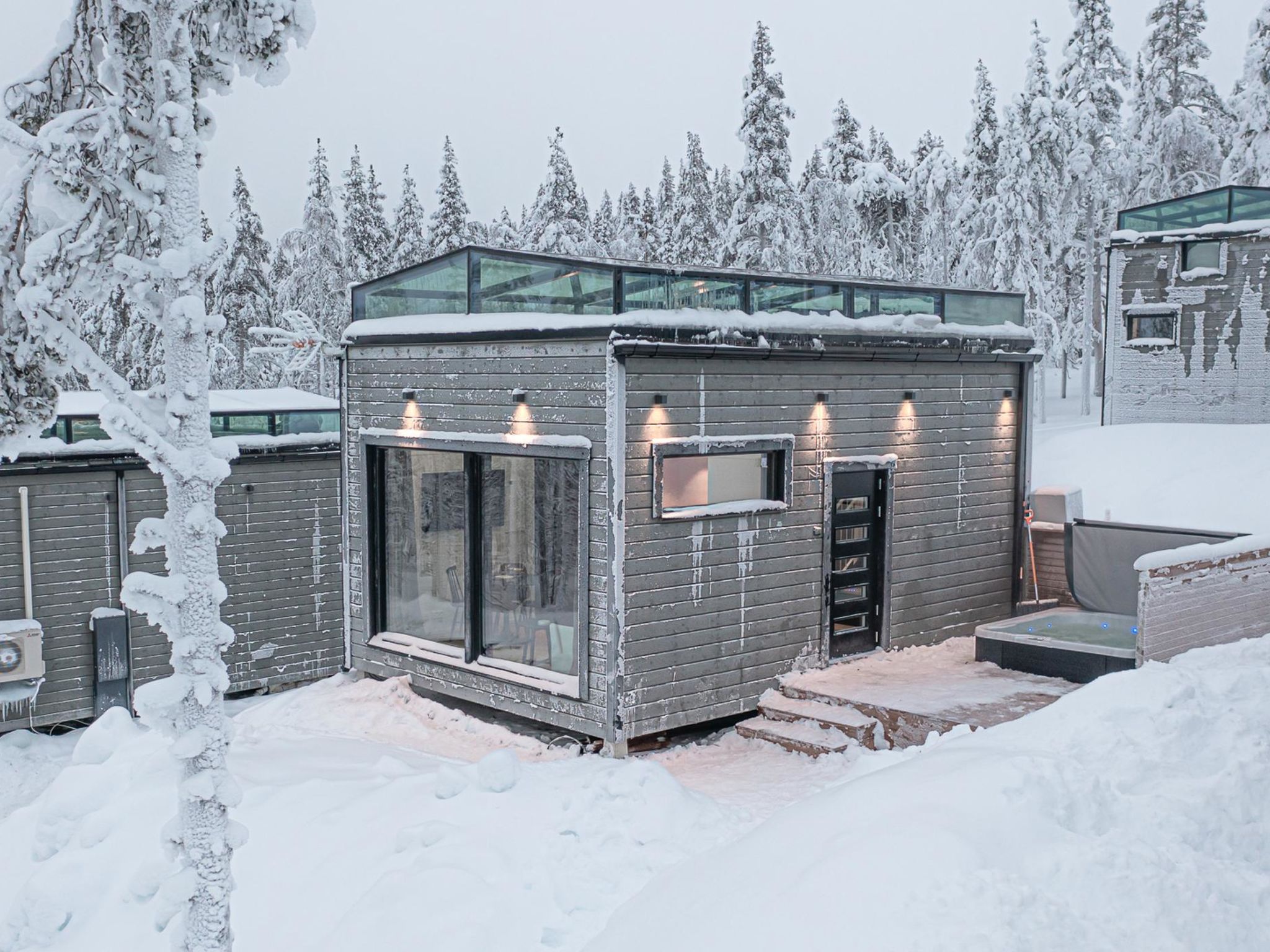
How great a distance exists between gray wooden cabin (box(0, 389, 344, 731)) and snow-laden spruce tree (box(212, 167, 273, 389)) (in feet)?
84.4

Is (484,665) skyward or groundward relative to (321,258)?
groundward

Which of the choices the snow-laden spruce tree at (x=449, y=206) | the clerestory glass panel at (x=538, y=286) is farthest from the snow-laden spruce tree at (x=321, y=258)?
the clerestory glass panel at (x=538, y=286)

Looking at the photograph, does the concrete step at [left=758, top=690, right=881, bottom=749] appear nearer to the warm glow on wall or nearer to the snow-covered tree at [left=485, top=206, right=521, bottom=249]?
the warm glow on wall

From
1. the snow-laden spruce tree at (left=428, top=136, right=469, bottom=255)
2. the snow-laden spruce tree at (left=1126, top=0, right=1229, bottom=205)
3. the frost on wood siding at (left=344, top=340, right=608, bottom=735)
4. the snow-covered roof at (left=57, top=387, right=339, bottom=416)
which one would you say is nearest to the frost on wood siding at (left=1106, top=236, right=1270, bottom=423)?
the snow-laden spruce tree at (left=1126, top=0, right=1229, bottom=205)

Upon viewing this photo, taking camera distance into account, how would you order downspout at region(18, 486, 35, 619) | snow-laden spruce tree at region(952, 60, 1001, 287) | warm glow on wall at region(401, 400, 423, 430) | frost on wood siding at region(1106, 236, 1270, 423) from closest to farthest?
1. warm glow on wall at region(401, 400, 423, 430)
2. downspout at region(18, 486, 35, 619)
3. frost on wood siding at region(1106, 236, 1270, 423)
4. snow-laden spruce tree at region(952, 60, 1001, 287)

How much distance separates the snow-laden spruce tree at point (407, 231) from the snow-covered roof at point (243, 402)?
25.3 meters

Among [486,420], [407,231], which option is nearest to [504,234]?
[407,231]

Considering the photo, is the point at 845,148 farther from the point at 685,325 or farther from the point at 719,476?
the point at 685,325

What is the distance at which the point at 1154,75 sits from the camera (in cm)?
3309

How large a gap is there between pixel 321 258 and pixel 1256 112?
30579mm

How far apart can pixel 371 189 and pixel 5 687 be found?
103 feet

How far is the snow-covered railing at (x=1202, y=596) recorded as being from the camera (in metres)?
8.51

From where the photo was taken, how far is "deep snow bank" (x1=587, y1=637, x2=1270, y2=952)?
421 cm

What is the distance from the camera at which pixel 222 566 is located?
1269cm
